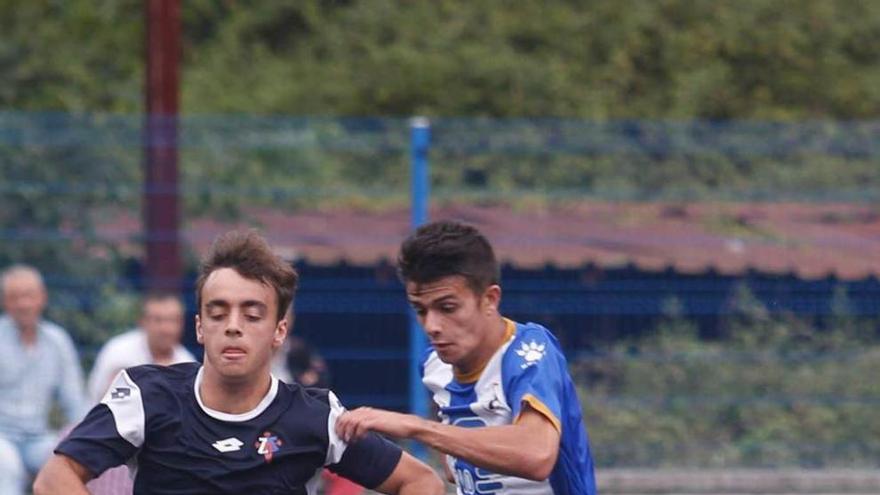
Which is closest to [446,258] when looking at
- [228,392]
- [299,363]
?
[228,392]

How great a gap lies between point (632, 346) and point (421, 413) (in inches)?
48.2

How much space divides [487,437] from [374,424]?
33cm

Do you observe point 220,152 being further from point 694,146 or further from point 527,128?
point 694,146

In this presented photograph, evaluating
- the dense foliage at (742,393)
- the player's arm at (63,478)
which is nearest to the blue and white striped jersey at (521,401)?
the player's arm at (63,478)

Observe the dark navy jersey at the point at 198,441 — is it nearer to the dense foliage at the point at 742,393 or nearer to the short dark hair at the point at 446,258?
the short dark hair at the point at 446,258

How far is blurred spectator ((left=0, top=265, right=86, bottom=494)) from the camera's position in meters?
8.53

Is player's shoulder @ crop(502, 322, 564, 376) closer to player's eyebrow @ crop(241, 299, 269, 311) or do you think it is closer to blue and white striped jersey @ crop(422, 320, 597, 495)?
blue and white striped jersey @ crop(422, 320, 597, 495)

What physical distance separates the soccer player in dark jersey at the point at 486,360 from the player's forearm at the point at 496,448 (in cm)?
6

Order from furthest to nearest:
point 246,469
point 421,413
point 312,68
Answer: point 312,68 < point 421,413 < point 246,469

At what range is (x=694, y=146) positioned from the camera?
384 inches

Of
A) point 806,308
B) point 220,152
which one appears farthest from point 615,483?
point 220,152

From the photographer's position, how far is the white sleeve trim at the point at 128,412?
380 cm

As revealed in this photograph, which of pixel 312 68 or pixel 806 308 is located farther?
pixel 312 68

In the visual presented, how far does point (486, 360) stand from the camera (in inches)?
173
